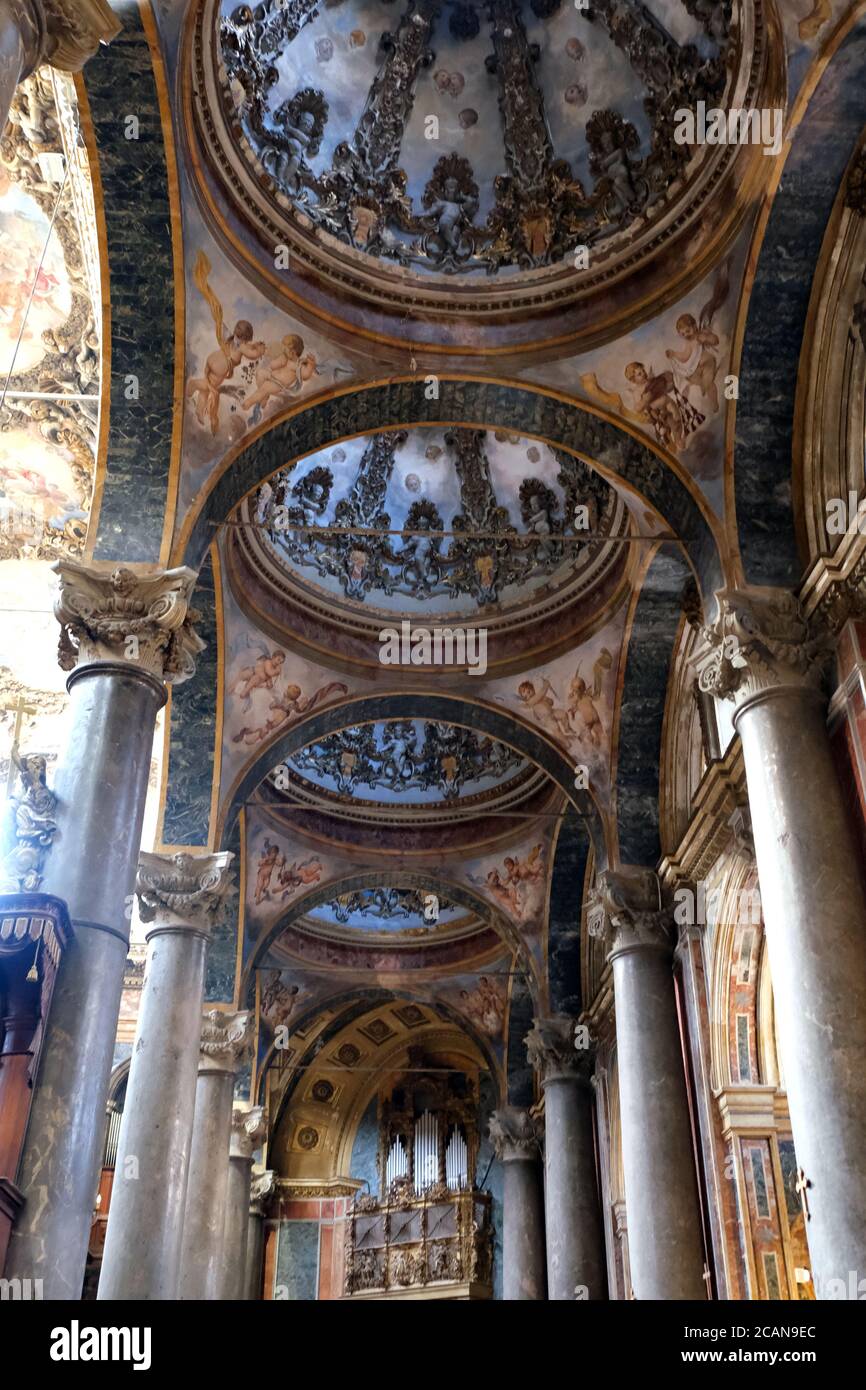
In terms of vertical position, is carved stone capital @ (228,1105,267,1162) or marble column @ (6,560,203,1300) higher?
carved stone capital @ (228,1105,267,1162)

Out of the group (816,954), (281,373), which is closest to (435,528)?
(281,373)

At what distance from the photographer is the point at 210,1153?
1406 cm

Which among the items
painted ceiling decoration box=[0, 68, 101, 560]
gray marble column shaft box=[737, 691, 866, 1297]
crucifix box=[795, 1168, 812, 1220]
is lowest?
crucifix box=[795, 1168, 812, 1220]

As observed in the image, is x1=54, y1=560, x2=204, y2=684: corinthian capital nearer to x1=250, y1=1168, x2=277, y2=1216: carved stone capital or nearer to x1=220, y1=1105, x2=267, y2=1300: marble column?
x1=220, y1=1105, x2=267, y2=1300: marble column

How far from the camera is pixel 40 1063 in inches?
265

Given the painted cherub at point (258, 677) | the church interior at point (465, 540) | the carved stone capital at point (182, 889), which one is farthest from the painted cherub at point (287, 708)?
the carved stone capital at point (182, 889)

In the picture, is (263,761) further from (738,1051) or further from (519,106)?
(519,106)

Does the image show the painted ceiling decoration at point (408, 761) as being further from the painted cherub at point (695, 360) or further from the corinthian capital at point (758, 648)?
the corinthian capital at point (758, 648)

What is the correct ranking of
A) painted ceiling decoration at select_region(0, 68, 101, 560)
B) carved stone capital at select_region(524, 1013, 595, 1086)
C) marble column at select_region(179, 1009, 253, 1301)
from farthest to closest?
carved stone capital at select_region(524, 1013, 595, 1086), marble column at select_region(179, 1009, 253, 1301), painted ceiling decoration at select_region(0, 68, 101, 560)

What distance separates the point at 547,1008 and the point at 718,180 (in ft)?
37.7

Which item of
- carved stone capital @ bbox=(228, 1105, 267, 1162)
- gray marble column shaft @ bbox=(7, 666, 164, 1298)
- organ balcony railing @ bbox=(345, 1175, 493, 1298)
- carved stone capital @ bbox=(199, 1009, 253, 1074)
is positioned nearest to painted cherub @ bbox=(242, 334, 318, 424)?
gray marble column shaft @ bbox=(7, 666, 164, 1298)

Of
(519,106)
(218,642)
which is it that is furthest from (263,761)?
(519,106)

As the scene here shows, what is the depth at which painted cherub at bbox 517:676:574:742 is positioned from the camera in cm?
1473

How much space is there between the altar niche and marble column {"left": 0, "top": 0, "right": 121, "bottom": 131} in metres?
19.0
